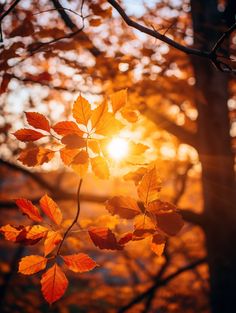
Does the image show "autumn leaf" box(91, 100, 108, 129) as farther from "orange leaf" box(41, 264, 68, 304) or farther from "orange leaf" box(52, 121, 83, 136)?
"orange leaf" box(41, 264, 68, 304)

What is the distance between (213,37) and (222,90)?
21.8 inches

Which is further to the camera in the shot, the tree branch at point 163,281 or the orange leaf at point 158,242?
the tree branch at point 163,281

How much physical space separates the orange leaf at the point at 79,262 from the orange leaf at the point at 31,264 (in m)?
0.09

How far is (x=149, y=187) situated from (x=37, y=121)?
47 cm

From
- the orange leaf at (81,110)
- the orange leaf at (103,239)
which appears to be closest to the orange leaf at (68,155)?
the orange leaf at (81,110)

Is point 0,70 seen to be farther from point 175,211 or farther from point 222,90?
point 222,90

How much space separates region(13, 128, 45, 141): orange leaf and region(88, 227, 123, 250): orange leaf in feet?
1.32

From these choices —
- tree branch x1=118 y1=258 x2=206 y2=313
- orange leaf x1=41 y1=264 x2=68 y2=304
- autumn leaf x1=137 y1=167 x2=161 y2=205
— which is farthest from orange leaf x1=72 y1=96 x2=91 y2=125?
tree branch x1=118 y1=258 x2=206 y2=313

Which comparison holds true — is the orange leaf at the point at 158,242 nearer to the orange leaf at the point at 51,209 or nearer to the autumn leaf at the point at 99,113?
the orange leaf at the point at 51,209

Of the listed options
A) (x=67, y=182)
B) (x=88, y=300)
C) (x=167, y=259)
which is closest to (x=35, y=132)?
(x=167, y=259)

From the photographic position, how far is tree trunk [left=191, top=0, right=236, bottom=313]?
311 cm

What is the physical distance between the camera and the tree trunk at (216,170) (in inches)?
122

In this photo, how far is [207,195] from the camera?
3.29 m

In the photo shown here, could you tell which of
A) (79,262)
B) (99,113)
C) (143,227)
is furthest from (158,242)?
(99,113)
